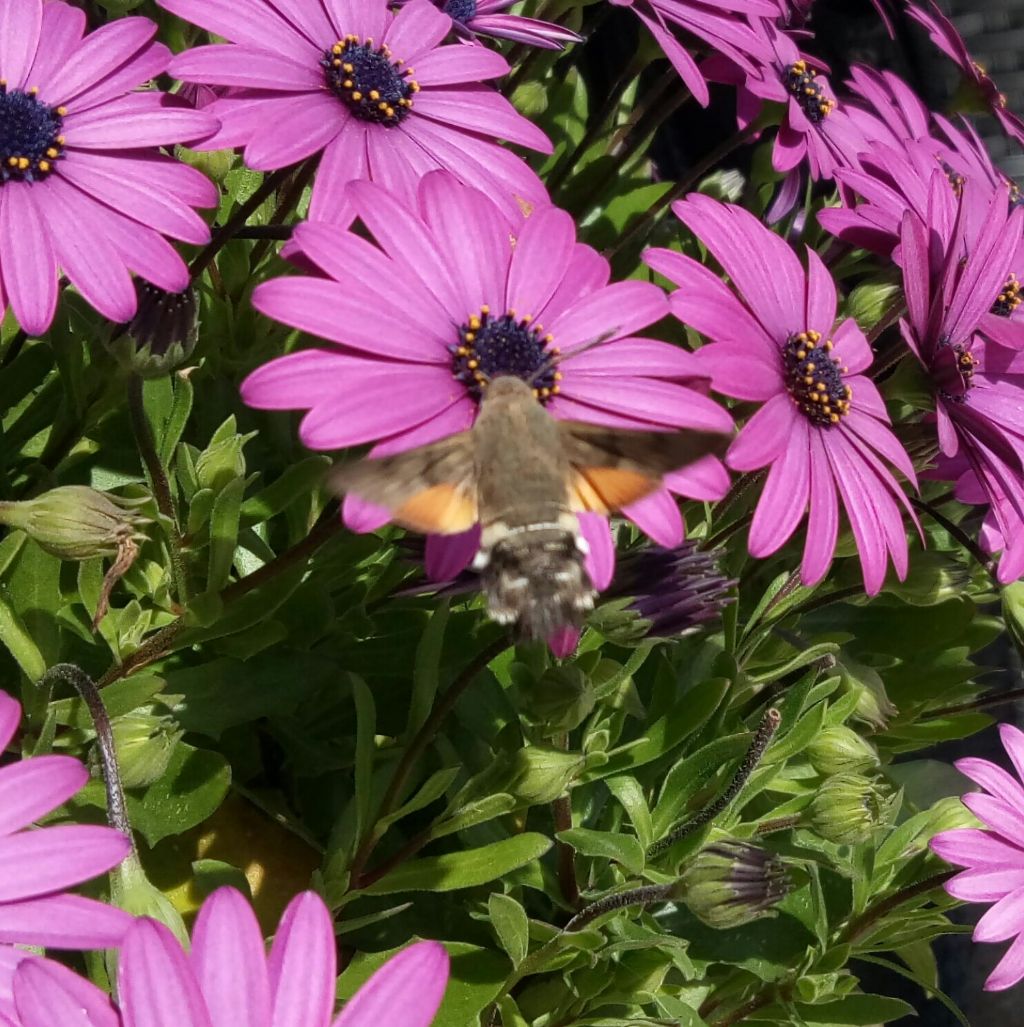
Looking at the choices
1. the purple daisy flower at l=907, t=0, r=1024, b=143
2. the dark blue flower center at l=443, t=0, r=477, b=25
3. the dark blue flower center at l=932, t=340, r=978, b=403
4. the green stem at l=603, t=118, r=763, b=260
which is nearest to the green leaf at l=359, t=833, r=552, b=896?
the dark blue flower center at l=932, t=340, r=978, b=403

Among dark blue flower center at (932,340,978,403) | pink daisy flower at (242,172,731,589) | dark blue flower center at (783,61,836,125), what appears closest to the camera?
pink daisy flower at (242,172,731,589)

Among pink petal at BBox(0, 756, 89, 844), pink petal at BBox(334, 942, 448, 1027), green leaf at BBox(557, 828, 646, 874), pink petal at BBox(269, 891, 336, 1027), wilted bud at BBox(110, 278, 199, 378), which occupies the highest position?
wilted bud at BBox(110, 278, 199, 378)

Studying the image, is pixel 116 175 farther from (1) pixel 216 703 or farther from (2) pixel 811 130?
(2) pixel 811 130

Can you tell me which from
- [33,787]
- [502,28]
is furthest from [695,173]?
[33,787]

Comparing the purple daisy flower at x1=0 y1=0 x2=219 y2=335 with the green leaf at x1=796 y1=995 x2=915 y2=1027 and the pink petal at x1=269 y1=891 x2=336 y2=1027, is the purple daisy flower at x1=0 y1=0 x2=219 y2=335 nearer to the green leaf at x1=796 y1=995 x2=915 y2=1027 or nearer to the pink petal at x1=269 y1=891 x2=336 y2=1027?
the pink petal at x1=269 y1=891 x2=336 y2=1027

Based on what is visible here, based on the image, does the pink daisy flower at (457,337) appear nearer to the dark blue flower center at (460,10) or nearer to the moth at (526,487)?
the moth at (526,487)

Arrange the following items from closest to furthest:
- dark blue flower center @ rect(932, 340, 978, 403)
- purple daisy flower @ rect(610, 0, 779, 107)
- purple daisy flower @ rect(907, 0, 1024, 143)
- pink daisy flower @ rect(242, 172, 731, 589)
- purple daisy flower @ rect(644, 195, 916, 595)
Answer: pink daisy flower @ rect(242, 172, 731, 589)
purple daisy flower @ rect(644, 195, 916, 595)
dark blue flower center @ rect(932, 340, 978, 403)
purple daisy flower @ rect(610, 0, 779, 107)
purple daisy flower @ rect(907, 0, 1024, 143)

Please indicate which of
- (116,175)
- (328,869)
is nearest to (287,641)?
(328,869)
